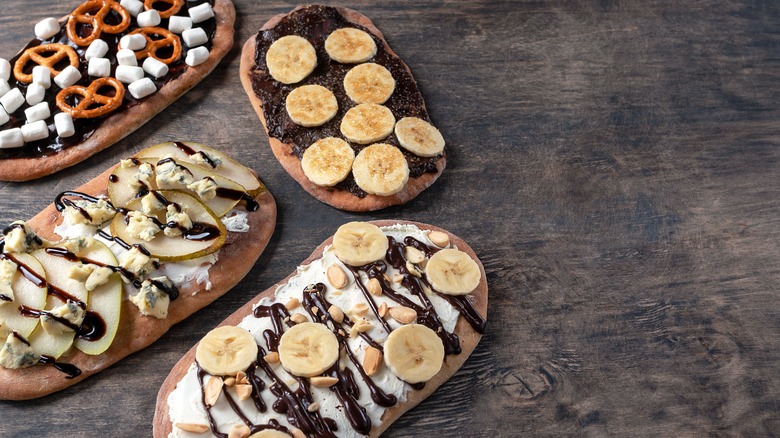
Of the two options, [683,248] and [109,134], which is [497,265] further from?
[109,134]

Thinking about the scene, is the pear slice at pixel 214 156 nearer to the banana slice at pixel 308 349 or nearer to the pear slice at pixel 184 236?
the pear slice at pixel 184 236

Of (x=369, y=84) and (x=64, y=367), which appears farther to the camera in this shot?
(x=369, y=84)

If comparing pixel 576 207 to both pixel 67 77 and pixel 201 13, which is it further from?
pixel 67 77

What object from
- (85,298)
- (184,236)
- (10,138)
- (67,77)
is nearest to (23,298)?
(85,298)

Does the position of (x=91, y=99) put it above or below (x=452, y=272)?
above

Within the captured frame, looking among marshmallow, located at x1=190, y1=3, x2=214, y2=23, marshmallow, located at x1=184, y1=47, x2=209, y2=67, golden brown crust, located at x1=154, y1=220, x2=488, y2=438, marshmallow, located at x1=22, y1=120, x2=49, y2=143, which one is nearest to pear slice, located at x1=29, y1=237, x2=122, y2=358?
golden brown crust, located at x1=154, y1=220, x2=488, y2=438

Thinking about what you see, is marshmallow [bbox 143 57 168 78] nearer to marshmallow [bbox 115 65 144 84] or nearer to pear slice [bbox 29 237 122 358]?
marshmallow [bbox 115 65 144 84]

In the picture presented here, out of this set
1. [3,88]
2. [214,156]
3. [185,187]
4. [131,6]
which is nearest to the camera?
[185,187]

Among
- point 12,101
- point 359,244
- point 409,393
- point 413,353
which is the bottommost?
point 409,393
